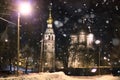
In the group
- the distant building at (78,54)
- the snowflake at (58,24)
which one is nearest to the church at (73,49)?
the distant building at (78,54)

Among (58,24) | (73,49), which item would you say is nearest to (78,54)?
(73,49)

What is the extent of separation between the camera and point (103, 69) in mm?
69188

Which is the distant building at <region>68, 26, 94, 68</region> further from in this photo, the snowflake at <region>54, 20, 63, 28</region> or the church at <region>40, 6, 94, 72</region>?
the snowflake at <region>54, 20, 63, 28</region>

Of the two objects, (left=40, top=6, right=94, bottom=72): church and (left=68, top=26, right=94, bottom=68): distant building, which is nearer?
(left=68, top=26, right=94, bottom=68): distant building

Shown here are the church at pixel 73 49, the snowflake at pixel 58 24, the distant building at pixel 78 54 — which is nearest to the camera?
the distant building at pixel 78 54

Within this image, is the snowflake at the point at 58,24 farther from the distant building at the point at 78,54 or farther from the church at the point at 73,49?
the distant building at the point at 78,54

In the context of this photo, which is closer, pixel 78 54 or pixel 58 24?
pixel 78 54

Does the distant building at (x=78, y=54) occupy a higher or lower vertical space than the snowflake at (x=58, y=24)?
lower

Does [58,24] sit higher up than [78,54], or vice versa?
[58,24]

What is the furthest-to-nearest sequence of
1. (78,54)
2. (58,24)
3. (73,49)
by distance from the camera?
(58,24) < (78,54) < (73,49)

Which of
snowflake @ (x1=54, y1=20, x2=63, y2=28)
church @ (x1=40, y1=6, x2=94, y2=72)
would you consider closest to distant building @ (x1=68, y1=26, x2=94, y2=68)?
church @ (x1=40, y1=6, x2=94, y2=72)

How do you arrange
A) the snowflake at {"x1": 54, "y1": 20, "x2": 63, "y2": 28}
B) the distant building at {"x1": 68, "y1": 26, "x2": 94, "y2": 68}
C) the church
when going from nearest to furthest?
the distant building at {"x1": 68, "y1": 26, "x2": 94, "y2": 68} → the church → the snowflake at {"x1": 54, "y1": 20, "x2": 63, "y2": 28}

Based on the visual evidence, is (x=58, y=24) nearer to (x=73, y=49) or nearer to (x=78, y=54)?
(x=73, y=49)

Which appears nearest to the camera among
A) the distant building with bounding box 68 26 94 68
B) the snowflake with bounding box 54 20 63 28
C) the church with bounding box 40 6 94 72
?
the distant building with bounding box 68 26 94 68
